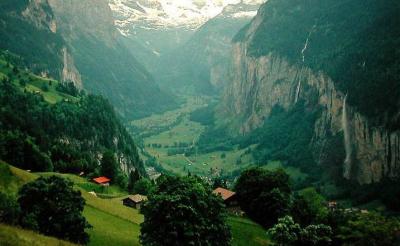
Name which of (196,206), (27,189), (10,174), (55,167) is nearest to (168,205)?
(196,206)

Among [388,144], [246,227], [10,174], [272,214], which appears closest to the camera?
[10,174]

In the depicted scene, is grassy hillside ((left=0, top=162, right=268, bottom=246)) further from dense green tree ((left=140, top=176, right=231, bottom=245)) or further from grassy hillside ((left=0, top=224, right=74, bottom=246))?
dense green tree ((left=140, top=176, right=231, bottom=245))

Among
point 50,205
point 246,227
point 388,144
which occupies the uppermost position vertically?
point 388,144

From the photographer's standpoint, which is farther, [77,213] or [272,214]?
[272,214]

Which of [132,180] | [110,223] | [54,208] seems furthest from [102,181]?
[54,208]

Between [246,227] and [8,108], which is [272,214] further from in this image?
[8,108]

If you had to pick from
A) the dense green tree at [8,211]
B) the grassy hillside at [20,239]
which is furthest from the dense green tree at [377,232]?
the dense green tree at [8,211]

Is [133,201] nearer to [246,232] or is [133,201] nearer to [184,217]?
[246,232]
